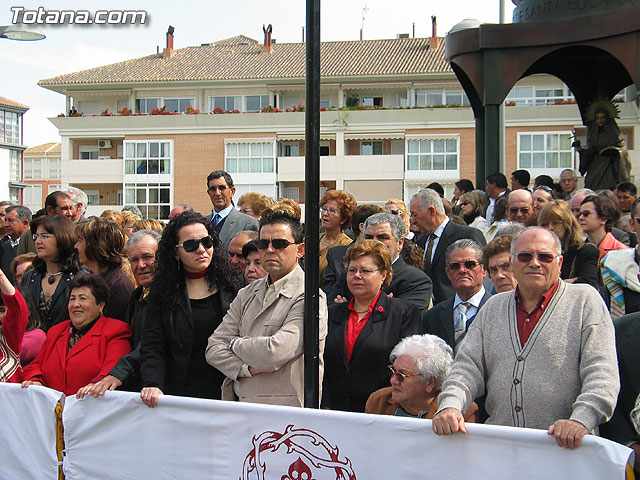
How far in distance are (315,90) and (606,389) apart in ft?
6.05

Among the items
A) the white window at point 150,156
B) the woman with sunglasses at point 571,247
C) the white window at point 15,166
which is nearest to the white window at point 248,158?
the white window at point 150,156

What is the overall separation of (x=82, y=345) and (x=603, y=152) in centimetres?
894

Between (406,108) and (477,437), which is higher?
→ (406,108)

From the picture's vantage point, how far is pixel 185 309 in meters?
4.46

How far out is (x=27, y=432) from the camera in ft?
14.2

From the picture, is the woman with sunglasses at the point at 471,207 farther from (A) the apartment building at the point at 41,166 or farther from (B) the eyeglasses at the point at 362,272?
(A) the apartment building at the point at 41,166

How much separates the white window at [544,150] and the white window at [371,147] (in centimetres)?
851

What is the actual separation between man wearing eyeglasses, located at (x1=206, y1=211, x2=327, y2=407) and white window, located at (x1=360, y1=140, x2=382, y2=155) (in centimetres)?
4138

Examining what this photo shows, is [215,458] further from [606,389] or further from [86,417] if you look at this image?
[606,389]

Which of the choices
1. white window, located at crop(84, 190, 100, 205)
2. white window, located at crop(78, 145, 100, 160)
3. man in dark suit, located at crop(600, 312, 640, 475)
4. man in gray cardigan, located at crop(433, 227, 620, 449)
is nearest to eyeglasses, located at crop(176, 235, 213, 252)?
man in gray cardigan, located at crop(433, 227, 620, 449)

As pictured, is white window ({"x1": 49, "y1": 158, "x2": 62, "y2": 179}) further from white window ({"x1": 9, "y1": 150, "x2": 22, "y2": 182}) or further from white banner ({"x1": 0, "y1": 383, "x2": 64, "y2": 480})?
white banner ({"x1": 0, "y1": 383, "x2": 64, "y2": 480})

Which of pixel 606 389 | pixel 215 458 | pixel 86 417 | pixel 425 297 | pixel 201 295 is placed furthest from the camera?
pixel 425 297

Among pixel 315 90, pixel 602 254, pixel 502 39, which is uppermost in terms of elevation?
pixel 502 39

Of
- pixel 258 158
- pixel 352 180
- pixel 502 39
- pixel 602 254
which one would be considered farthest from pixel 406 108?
pixel 602 254
